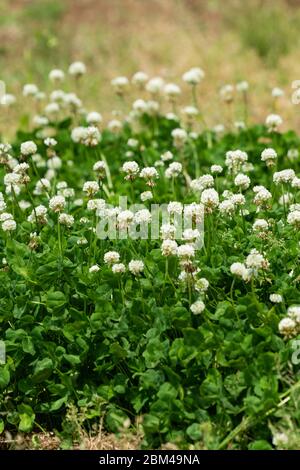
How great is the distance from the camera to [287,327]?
3262 millimetres

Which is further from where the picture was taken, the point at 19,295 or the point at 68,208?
the point at 68,208

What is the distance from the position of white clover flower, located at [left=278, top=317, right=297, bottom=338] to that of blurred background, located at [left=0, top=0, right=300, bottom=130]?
185 inches

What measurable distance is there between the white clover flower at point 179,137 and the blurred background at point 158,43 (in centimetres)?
203

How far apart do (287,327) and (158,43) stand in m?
7.27

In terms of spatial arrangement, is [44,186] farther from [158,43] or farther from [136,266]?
[158,43]

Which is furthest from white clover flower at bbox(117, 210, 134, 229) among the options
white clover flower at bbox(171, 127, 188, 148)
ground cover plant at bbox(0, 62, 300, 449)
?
white clover flower at bbox(171, 127, 188, 148)

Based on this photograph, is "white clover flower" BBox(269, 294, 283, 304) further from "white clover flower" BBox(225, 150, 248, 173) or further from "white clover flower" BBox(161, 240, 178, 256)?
"white clover flower" BBox(225, 150, 248, 173)

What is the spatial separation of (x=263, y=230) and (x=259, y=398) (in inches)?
32.2

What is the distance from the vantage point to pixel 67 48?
10.1 m

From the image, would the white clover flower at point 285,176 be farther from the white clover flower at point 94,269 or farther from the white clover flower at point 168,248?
the white clover flower at point 94,269

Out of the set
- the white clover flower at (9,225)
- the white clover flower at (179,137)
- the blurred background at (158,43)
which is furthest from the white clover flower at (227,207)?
the blurred background at (158,43)

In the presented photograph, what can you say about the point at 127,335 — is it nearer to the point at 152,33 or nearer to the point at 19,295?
the point at 19,295

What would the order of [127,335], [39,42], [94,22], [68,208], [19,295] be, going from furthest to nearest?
[94,22] < [39,42] < [68,208] < [19,295] < [127,335]

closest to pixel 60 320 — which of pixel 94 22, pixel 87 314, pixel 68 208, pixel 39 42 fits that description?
pixel 87 314
